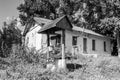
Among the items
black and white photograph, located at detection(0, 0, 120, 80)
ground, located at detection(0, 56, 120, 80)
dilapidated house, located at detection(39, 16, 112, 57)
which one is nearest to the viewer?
ground, located at detection(0, 56, 120, 80)

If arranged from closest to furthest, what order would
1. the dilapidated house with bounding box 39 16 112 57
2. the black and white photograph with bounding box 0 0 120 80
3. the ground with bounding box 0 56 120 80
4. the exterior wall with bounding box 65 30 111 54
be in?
1. the ground with bounding box 0 56 120 80
2. the black and white photograph with bounding box 0 0 120 80
3. the dilapidated house with bounding box 39 16 112 57
4. the exterior wall with bounding box 65 30 111 54

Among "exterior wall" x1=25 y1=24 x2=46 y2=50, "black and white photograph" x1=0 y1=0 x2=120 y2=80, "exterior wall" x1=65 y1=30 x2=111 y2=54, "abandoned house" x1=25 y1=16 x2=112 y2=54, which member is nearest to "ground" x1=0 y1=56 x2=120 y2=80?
"black and white photograph" x1=0 y1=0 x2=120 y2=80

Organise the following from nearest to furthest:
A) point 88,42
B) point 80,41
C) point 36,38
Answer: point 36,38, point 80,41, point 88,42

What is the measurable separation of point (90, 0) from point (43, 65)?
16.1 meters

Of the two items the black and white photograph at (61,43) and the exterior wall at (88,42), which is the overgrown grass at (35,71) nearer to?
the black and white photograph at (61,43)

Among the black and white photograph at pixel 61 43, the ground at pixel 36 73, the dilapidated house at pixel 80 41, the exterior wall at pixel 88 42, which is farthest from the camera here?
the exterior wall at pixel 88 42

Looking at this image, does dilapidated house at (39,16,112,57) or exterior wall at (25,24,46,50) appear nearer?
dilapidated house at (39,16,112,57)

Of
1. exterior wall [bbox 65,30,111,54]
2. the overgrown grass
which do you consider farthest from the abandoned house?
the overgrown grass

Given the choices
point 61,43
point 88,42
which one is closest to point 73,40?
point 88,42

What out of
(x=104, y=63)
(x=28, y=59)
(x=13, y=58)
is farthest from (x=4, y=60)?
(x=104, y=63)

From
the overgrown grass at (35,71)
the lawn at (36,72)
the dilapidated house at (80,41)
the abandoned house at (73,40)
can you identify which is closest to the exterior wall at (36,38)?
the abandoned house at (73,40)

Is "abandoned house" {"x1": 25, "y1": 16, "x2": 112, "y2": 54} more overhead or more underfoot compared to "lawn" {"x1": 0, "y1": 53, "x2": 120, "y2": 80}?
more overhead

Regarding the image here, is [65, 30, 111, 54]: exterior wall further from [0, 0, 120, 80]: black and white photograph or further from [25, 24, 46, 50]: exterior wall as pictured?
[25, 24, 46, 50]: exterior wall

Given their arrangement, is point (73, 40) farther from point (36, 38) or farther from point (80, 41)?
point (36, 38)
